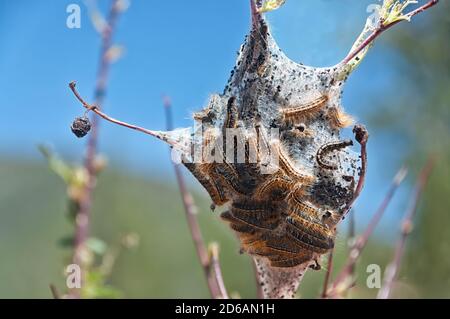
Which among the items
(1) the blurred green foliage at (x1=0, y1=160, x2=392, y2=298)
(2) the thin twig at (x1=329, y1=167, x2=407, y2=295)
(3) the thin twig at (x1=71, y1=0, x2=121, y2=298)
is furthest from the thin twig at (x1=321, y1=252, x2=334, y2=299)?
(1) the blurred green foliage at (x1=0, y1=160, x2=392, y2=298)

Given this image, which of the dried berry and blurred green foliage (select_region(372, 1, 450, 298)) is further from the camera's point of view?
blurred green foliage (select_region(372, 1, 450, 298))

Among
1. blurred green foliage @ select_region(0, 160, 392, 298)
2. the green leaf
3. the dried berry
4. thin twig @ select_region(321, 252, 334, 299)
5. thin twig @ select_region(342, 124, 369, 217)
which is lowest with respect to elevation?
thin twig @ select_region(321, 252, 334, 299)

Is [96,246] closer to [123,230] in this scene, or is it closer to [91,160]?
[91,160]

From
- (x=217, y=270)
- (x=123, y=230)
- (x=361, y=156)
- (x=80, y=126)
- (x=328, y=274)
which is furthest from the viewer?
(x=123, y=230)

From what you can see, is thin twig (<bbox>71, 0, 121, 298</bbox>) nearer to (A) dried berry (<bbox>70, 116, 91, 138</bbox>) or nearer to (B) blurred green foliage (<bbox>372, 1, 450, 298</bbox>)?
(A) dried berry (<bbox>70, 116, 91, 138</bbox>)

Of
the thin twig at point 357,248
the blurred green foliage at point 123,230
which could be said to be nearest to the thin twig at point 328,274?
the thin twig at point 357,248

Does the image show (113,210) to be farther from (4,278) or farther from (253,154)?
(253,154)

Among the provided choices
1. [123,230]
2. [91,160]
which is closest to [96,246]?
[91,160]
